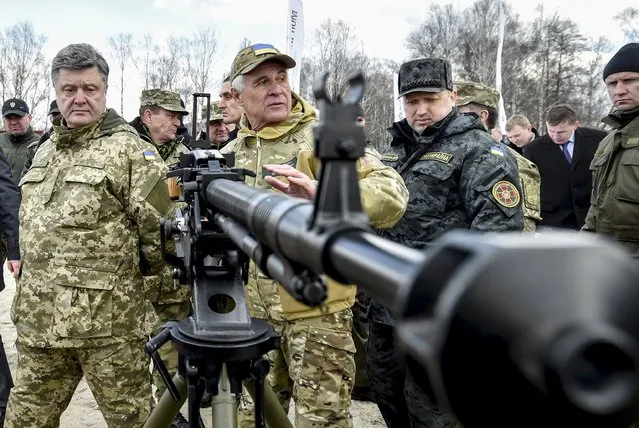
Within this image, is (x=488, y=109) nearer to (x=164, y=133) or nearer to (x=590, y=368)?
(x=164, y=133)

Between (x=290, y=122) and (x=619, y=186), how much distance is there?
221cm

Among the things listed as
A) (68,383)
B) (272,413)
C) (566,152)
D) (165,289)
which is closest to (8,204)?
(165,289)

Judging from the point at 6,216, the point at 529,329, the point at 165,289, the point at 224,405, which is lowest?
the point at 165,289

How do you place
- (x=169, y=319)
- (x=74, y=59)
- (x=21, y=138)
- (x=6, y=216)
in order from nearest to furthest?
1. (x=74, y=59)
2. (x=6, y=216)
3. (x=169, y=319)
4. (x=21, y=138)

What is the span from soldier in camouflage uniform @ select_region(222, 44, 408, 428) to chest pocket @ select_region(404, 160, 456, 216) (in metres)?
0.78

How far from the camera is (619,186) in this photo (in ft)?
13.1

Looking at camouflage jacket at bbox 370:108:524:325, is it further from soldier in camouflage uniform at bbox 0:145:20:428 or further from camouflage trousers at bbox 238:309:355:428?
soldier in camouflage uniform at bbox 0:145:20:428

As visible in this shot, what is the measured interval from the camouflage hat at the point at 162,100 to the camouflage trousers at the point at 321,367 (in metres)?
3.51

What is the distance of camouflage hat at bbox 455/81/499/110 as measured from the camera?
5.56 m

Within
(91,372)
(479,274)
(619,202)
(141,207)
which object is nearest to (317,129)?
(479,274)

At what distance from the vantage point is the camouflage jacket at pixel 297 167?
8.79ft

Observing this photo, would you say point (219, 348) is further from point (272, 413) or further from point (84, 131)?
point (84, 131)

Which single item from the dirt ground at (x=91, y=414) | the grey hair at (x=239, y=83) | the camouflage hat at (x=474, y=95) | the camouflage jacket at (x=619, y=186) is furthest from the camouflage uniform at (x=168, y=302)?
the camouflage jacket at (x=619, y=186)

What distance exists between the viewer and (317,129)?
1075 millimetres
